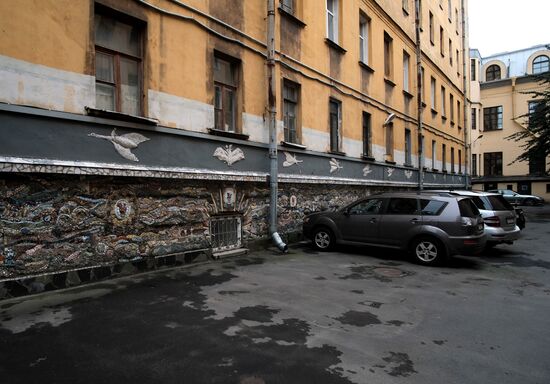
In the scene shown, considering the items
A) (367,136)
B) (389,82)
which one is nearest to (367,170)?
(367,136)

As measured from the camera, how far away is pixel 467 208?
888 centimetres

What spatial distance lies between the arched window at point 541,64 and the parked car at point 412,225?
142 feet

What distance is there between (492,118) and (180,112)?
146 ft

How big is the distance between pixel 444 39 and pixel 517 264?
72.6 ft

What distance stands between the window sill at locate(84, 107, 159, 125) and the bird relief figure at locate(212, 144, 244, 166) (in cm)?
177

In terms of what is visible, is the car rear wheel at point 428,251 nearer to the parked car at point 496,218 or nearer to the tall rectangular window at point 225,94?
the parked car at point 496,218

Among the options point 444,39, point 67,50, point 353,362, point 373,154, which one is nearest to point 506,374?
point 353,362

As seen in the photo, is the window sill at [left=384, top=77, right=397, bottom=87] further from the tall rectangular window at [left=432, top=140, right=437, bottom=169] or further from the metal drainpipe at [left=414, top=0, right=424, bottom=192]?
the tall rectangular window at [left=432, top=140, right=437, bottom=169]

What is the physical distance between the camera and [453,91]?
95.0 ft

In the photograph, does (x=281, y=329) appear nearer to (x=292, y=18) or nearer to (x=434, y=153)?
(x=292, y=18)

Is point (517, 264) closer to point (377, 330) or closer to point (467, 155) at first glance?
point (377, 330)

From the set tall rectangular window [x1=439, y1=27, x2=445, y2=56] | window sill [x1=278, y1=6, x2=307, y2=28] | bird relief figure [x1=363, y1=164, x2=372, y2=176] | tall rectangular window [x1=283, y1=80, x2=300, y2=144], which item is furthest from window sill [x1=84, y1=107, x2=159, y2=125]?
tall rectangular window [x1=439, y1=27, x2=445, y2=56]

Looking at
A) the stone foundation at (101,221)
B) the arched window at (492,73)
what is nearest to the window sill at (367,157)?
the stone foundation at (101,221)

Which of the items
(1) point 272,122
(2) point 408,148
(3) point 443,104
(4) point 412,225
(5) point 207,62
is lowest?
(4) point 412,225
